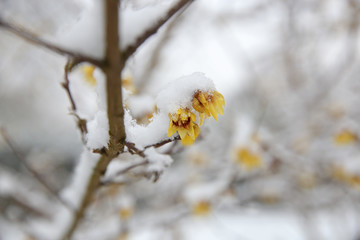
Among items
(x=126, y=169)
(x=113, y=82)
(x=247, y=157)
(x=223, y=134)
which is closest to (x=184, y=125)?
(x=113, y=82)

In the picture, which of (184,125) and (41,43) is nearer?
(41,43)

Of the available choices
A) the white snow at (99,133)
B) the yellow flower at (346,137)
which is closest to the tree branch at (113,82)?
the white snow at (99,133)

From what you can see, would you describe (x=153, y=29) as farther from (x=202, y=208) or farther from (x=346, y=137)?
(x=346, y=137)

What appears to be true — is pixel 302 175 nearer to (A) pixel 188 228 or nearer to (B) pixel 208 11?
(B) pixel 208 11

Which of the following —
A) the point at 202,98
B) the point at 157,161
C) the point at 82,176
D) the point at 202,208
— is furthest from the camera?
the point at 202,208

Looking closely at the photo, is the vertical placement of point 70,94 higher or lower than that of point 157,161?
higher

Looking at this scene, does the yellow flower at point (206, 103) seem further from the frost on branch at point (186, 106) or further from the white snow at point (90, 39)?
the white snow at point (90, 39)

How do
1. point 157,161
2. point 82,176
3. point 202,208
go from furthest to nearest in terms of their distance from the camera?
point 202,208
point 82,176
point 157,161

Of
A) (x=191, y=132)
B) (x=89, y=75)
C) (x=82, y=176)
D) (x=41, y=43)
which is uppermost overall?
(x=89, y=75)
